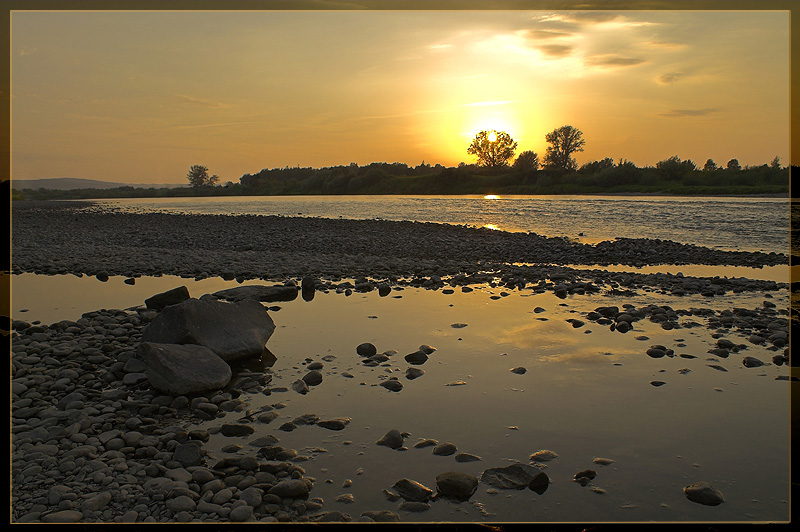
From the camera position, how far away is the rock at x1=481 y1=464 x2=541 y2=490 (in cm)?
477

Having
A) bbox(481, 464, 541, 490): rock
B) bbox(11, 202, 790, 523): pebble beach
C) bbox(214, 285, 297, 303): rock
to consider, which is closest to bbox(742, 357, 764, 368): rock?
bbox(11, 202, 790, 523): pebble beach

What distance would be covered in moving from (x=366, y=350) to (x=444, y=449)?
332 cm

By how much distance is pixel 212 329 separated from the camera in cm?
822

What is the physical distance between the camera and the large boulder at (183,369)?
688 cm

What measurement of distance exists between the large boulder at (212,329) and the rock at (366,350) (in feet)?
4.72

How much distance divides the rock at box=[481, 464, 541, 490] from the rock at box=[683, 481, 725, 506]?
1183 millimetres

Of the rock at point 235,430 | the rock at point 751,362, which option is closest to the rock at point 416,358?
the rock at point 235,430

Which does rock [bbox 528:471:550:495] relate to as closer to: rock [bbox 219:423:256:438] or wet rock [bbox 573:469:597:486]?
wet rock [bbox 573:469:597:486]

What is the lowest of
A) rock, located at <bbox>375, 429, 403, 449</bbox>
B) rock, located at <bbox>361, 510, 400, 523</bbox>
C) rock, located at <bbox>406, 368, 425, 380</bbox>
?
rock, located at <bbox>361, 510, 400, 523</bbox>

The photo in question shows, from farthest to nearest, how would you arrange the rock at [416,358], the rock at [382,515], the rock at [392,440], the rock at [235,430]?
the rock at [416,358], the rock at [235,430], the rock at [392,440], the rock at [382,515]

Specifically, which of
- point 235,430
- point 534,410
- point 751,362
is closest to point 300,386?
point 235,430

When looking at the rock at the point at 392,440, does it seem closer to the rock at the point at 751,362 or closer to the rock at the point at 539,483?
the rock at the point at 539,483

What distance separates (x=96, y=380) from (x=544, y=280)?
10.6 m

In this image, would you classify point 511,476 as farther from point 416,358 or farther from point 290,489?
point 416,358
